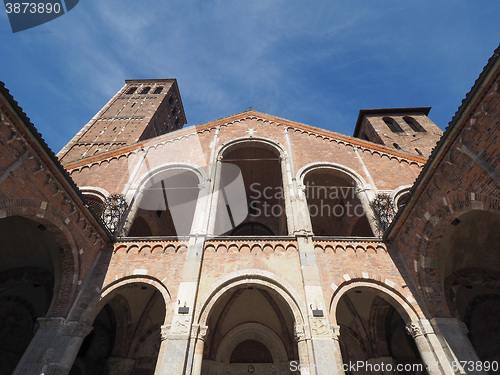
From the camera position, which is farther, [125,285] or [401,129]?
[401,129]

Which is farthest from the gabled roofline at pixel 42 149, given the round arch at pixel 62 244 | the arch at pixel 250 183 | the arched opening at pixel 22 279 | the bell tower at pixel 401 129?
the bell tower at pixel 401 129

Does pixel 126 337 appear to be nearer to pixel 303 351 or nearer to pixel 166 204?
pixel 166 204

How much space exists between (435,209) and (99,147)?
71.0 feet

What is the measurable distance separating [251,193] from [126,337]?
422 inches

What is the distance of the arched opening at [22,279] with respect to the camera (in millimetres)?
8367

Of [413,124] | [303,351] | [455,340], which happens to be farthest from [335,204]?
[413,124]

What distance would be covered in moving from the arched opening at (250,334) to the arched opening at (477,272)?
5.86 meters

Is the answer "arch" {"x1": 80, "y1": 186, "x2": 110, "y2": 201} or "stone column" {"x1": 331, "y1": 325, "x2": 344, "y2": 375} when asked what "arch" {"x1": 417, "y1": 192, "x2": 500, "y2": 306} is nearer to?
"stone column" {"x1": 331, "y1": 325, "x2": 344, "y2": 375}

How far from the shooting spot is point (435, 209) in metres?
7.25

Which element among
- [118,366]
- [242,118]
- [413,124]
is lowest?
[118,366]

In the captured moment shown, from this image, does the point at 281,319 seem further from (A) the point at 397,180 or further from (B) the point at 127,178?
(B) the point at 127,178

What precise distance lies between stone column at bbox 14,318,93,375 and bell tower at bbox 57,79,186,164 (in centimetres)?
1463

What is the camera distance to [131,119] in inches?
945

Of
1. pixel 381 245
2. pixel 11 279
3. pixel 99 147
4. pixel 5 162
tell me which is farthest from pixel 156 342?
pixel 99 147
